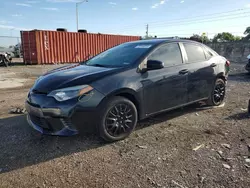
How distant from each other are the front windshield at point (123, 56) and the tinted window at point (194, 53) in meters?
1.03

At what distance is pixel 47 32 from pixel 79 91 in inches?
650

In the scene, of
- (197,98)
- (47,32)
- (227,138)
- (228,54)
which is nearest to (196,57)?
(197,98)

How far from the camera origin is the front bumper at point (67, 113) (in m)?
3.15

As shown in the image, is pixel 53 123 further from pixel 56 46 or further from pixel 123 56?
pixel 56 46

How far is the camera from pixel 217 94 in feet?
17.6

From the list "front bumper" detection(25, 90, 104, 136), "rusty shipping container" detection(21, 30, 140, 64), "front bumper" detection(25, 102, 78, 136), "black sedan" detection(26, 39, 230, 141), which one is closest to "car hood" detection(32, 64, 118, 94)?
"black sedan" detection(26, 39, 230, 141)

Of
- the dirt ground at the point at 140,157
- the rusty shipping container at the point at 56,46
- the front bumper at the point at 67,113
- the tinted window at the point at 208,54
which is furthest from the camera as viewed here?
the rusty shipping container at the point at 56,46

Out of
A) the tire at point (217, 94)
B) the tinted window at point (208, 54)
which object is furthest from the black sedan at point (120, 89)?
the tire at point (217, 94)

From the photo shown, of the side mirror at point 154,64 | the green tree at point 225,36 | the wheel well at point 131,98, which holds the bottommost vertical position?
the wheel well at point 131,98

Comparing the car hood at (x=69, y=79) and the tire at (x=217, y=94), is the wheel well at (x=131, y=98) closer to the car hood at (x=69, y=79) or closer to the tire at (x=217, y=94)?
the car hood at (x=69, y=79)

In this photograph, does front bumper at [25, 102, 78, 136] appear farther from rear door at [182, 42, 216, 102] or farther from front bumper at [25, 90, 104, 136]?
rear door at [182, 42, 216, 102]

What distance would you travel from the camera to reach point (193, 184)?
8.21 ft

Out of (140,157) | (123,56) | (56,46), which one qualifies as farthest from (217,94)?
(56,46)

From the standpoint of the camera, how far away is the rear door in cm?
460
